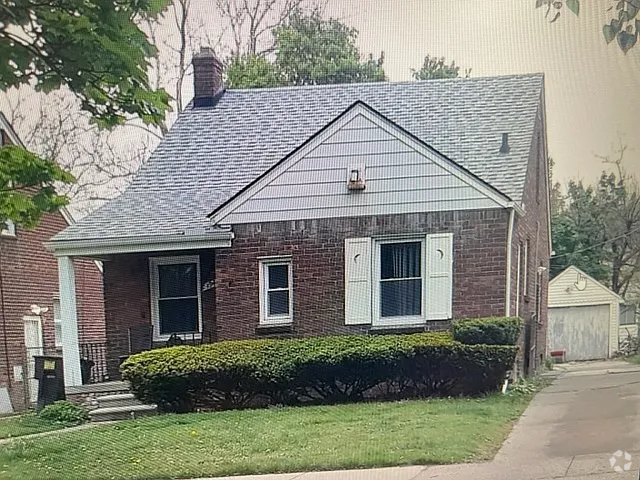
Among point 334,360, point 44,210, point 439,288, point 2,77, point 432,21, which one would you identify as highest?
point 432,21

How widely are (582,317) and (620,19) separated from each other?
640mm

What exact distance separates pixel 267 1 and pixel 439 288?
27.4 inches

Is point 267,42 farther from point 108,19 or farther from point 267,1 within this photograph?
point 108,19

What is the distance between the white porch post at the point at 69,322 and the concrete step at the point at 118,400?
0.06 m

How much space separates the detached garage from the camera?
3.90 ft

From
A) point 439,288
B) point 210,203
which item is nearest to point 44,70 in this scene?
point 210,203

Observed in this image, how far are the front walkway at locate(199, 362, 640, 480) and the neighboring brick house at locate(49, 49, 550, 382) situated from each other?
22cm

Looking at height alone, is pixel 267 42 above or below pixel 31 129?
above

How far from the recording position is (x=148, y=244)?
3.76 feet

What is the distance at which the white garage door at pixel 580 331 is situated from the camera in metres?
1.20

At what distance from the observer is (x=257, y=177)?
1158mm

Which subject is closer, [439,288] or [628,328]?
[439,288]

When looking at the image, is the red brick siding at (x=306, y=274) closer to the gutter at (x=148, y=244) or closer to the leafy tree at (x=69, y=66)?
the gutter at (x=148, y=244)

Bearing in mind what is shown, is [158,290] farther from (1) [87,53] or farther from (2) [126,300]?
(1) [87,53]
